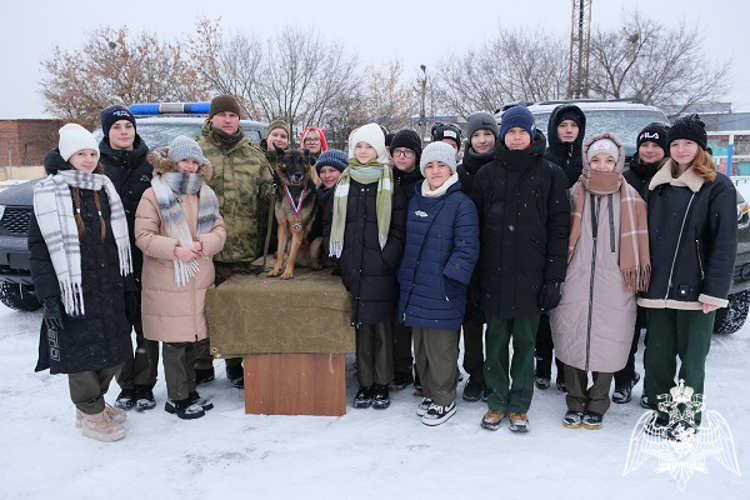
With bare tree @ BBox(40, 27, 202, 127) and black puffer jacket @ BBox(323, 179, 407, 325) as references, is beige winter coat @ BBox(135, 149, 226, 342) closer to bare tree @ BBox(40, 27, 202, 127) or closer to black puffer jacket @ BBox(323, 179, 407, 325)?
black puffer jacket @ BBox(323, 179, 407, 325)

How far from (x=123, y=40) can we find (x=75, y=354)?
25.2 metres

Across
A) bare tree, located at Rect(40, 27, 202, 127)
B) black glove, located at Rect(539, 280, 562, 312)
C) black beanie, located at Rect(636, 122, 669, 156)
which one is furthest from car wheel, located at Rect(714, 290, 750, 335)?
bare tree, located at Rect(40, 27, 202, 127)

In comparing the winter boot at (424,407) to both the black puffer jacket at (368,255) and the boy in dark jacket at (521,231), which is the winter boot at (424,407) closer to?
the boy in dark jacket at (521,231)

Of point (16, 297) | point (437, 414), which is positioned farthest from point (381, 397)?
point (16, 297)

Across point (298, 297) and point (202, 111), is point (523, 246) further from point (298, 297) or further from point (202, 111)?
point (202, 111)

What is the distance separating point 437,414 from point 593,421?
1.07m

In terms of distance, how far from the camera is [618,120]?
6.11 metres

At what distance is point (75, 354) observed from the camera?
125 inches

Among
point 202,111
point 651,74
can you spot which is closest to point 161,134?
point 202,111

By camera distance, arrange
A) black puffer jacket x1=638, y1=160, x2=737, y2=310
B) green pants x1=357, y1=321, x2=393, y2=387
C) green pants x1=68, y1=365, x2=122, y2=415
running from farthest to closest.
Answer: green pants x1=357, y1=321, x2=393, y2=387
green pants x1=68, y1=365, x2=122, y2=415
black puffer jacket x1=638, y1=160, x2=737, y2=310

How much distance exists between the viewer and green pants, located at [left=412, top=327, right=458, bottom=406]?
11.6 ft

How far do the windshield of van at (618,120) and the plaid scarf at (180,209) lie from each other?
418cm

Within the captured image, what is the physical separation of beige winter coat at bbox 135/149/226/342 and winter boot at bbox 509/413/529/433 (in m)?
2.29

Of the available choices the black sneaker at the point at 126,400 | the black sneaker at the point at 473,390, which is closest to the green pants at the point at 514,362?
the black sneaker at the point at 473,390
